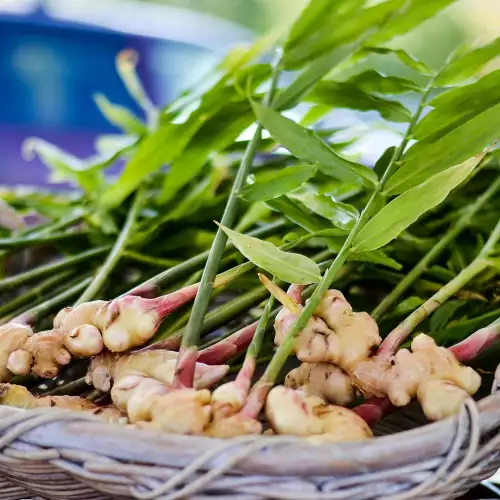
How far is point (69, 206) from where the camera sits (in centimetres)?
86

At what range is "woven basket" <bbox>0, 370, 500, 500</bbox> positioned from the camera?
1.12 ft

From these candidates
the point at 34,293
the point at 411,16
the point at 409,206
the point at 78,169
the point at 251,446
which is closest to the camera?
the point at 251,446

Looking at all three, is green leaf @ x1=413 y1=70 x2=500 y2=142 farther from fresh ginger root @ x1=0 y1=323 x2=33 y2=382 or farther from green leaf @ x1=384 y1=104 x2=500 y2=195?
fresh ginger root @ x1=0 y1=323 x2=33 y2=382

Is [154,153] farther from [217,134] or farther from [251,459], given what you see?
[251,459]

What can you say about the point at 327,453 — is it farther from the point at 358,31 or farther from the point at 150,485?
the point at 358,31

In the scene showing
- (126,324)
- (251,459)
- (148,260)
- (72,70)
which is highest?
(72,70)

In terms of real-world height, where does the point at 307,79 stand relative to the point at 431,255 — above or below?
above

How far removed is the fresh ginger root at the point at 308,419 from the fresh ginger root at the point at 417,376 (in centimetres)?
3

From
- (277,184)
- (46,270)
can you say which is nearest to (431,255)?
(277,184)

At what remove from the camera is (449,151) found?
1.57ft

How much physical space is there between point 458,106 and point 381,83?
9 centimetres

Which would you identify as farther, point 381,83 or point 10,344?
point 381,83

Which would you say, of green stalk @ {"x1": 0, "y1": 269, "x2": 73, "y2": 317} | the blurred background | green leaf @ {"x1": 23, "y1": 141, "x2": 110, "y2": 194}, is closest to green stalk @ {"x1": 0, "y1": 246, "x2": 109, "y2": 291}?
green stalk @ {"x1": 0, "y1": 269, "x2": 73, "y2": 317}

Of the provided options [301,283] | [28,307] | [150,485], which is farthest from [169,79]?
[150,485]
